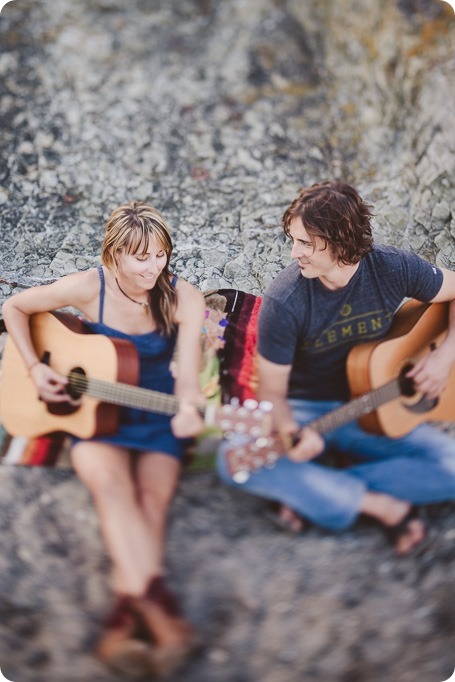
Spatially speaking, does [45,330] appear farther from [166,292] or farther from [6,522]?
[6,522]

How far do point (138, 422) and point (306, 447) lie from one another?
0.40 m

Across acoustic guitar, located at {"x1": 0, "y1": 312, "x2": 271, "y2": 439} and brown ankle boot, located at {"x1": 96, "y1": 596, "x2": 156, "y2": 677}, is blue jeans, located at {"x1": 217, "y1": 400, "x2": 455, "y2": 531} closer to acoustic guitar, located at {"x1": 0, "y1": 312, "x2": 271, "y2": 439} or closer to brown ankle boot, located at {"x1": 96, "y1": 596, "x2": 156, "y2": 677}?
acoustic guitar, located at {"x1": 0, "y1": 312, "x2": 271, "y2": 439}

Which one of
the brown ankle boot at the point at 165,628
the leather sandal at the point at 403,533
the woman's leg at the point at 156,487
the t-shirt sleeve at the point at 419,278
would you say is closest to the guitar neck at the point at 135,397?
the woman's leg at the point at 156,487

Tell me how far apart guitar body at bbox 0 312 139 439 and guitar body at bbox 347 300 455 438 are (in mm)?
546

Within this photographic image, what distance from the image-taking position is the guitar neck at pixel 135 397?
168 centimetres

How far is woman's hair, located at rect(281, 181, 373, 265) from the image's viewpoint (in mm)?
1708

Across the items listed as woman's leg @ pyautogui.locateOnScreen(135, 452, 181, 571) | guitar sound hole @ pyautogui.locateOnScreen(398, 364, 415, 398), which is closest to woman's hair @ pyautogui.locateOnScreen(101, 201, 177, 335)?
woman's leg @ pyautogui.locateOnScreen(135, 452, 181, 571)

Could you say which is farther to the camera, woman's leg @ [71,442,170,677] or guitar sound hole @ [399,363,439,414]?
guitar sound hole @ [399,363,439,414]

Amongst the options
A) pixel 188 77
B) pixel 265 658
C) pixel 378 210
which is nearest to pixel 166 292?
pixel 265 658

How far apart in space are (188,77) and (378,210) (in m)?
1.24

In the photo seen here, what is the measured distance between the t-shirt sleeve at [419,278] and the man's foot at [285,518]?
63 cm

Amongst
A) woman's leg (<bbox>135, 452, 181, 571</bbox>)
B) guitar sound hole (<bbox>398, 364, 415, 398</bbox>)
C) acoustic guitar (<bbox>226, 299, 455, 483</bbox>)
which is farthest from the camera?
guitar sound hole (<bbox>398, 364, 415, 398</bbox>)

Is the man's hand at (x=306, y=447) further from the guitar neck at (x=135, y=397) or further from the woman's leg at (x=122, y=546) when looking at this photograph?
the woman's leg at (x=122, y=546)

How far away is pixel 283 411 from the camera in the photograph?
1729 mm
